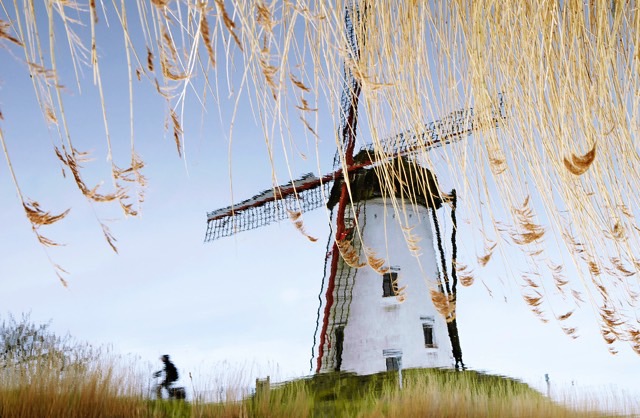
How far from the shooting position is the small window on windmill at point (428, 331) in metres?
12.3

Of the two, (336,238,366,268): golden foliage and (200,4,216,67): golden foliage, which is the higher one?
(200,4,216,67): golden foliage

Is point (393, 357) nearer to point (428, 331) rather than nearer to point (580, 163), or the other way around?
point (428, 331)

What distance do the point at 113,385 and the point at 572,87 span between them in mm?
5378

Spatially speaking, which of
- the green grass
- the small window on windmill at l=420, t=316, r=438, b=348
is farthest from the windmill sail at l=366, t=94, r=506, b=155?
the small window on windmill at l=420, t=316, r=438, b=348

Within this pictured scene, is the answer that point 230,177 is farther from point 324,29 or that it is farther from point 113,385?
point 113,385

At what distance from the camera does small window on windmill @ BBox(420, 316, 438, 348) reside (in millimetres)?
12289

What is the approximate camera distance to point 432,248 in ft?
41.3

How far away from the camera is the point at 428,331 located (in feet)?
41.0

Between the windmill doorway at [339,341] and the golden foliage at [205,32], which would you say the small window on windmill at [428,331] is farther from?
the golden foliage at [205,32]

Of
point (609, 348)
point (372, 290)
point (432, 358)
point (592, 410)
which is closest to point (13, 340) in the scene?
point (372, 290)

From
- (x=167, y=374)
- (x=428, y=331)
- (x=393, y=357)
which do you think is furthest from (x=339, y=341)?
(x=167, y=374)

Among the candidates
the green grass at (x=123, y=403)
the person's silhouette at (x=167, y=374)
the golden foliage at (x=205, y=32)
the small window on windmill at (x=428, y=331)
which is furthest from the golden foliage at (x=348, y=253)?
the small window on windmill at (x=428, y=331)

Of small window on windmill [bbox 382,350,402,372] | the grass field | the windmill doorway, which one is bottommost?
the grass field

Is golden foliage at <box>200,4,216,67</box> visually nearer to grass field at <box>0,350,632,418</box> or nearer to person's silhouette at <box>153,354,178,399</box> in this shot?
grass field at <box>0,350,632,418</box>
